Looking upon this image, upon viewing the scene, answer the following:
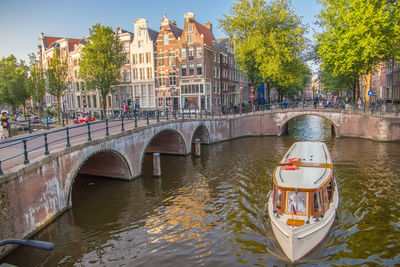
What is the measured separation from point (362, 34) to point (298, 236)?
2593cm

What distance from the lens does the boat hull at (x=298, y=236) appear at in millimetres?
9016

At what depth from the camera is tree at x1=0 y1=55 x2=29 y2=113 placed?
4444 cm

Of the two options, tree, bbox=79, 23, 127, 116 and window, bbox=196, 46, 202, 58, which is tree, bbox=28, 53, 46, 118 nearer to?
tree, bbox=79, 23, 127, 116

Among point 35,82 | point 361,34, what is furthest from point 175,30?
point 361,34

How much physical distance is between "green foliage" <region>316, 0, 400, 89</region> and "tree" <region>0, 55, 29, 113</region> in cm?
4241

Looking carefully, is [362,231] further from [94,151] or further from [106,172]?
[106,172]

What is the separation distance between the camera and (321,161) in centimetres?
1298

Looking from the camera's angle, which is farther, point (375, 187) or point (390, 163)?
point (390, 163)

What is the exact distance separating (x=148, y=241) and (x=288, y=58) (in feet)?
96.3

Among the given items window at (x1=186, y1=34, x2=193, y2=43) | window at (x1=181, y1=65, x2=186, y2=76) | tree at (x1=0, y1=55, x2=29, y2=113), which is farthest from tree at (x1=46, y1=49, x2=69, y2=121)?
window at (x1=186, y1=34, x2=193, y2=43)

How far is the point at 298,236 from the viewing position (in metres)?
8.99

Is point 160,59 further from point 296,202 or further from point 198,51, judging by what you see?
point 296,202

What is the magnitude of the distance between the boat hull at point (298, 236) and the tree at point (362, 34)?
23.3 meters

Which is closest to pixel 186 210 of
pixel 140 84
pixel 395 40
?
pixel 395 40
